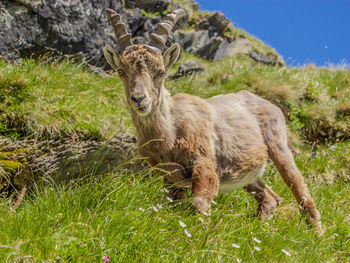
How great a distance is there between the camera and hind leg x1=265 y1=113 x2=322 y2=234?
5603 millimetres

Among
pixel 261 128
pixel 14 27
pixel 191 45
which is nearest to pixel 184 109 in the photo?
pixel 261 128

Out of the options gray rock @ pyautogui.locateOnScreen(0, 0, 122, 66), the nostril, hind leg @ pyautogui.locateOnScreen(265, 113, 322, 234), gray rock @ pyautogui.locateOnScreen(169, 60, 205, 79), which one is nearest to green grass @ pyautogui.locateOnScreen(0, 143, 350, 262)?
hind leg @ pyautogui.locateOnScreen(265, 113, 322, 234)

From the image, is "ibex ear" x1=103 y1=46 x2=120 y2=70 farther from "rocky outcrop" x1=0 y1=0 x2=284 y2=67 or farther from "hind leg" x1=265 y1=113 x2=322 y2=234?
"rocky outcrop" x1=0 y1=0 x2=284 y2=67

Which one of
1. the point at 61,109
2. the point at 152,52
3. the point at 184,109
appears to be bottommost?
the point at 61,109

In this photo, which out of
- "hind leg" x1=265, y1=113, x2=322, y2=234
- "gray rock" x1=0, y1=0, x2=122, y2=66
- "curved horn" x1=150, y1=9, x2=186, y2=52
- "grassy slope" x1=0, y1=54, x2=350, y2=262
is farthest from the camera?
"gray rock" x1=0, y1=0, x2=122, y2=66

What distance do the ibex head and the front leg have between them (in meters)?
1.01

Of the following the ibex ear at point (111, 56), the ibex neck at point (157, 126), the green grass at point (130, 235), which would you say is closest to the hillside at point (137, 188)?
the green grass at point (130, 235)

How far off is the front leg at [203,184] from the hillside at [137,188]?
195 millimetres

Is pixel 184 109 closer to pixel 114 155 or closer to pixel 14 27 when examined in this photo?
pixel 114 155

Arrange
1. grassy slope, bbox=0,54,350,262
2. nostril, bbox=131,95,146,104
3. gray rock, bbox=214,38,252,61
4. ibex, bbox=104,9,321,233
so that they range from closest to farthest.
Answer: grassy slope, bbox=0,54,350,262 → nostril, bbox=131,95,146,104 → ibex, bbox=104,9,321,233 → gray rock, bbox=214,38,252,61

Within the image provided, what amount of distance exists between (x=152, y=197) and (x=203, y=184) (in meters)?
0.68

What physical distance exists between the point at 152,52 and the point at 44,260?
9.60 feet

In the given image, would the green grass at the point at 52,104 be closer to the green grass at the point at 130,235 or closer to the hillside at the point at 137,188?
the hillside at the point at 137,188

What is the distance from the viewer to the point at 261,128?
607cm
